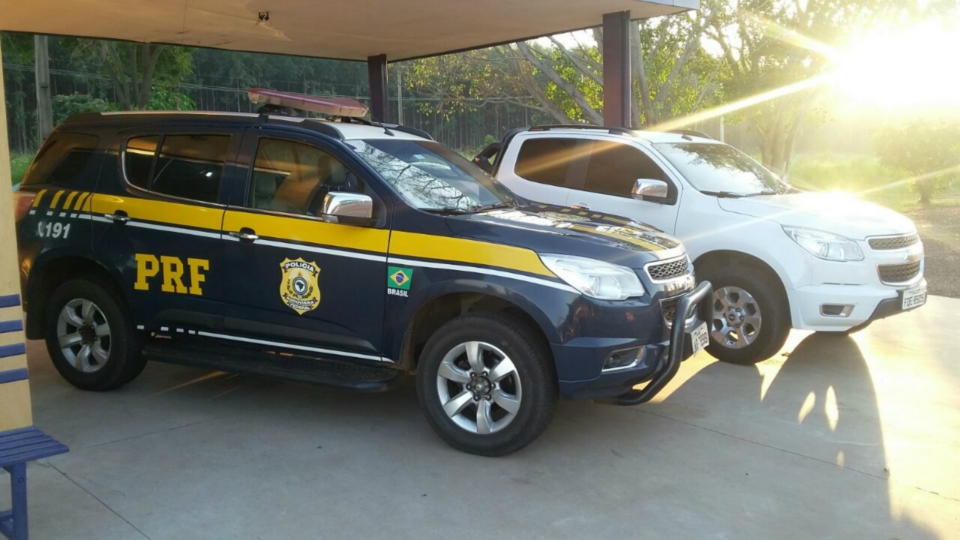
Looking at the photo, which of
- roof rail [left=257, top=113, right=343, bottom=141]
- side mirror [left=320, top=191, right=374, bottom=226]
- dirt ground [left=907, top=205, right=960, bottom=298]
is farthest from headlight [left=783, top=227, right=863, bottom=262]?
dirt ground [left=907, top=205, right=960, bottom=298]

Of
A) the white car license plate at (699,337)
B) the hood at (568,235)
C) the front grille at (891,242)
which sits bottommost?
the white car license plate at (699,337)

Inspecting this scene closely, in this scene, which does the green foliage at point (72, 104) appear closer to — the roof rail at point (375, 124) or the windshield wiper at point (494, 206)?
the roof rail at point (375, 124)

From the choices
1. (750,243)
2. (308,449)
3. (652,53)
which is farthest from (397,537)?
(652,53)

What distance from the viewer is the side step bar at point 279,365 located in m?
4.95

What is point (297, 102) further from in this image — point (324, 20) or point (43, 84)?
point (43, 84)

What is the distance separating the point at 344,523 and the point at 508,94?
1778 cm

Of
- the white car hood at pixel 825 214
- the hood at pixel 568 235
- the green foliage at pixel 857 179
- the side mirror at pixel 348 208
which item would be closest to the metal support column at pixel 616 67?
the white car hood at pixel 825 214

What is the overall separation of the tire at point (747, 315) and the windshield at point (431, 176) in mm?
2045

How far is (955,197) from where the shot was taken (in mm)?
23344

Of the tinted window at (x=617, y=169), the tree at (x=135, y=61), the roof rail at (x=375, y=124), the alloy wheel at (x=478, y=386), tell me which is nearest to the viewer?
the alloy wheel at (x=478, y=386)

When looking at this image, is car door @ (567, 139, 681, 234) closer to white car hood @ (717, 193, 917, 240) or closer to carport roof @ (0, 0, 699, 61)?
white car hood @ (717, 193, 917, 240)

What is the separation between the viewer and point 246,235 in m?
5.25

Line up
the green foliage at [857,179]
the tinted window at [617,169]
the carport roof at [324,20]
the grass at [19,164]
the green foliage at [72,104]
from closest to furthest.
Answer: the tinted window at [617,169]
the carport roof at [324,20]
the grass at [19,164]
the green foliage at [857,179]
the green foliage at [72,104]

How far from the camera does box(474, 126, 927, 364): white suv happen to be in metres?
6.41
